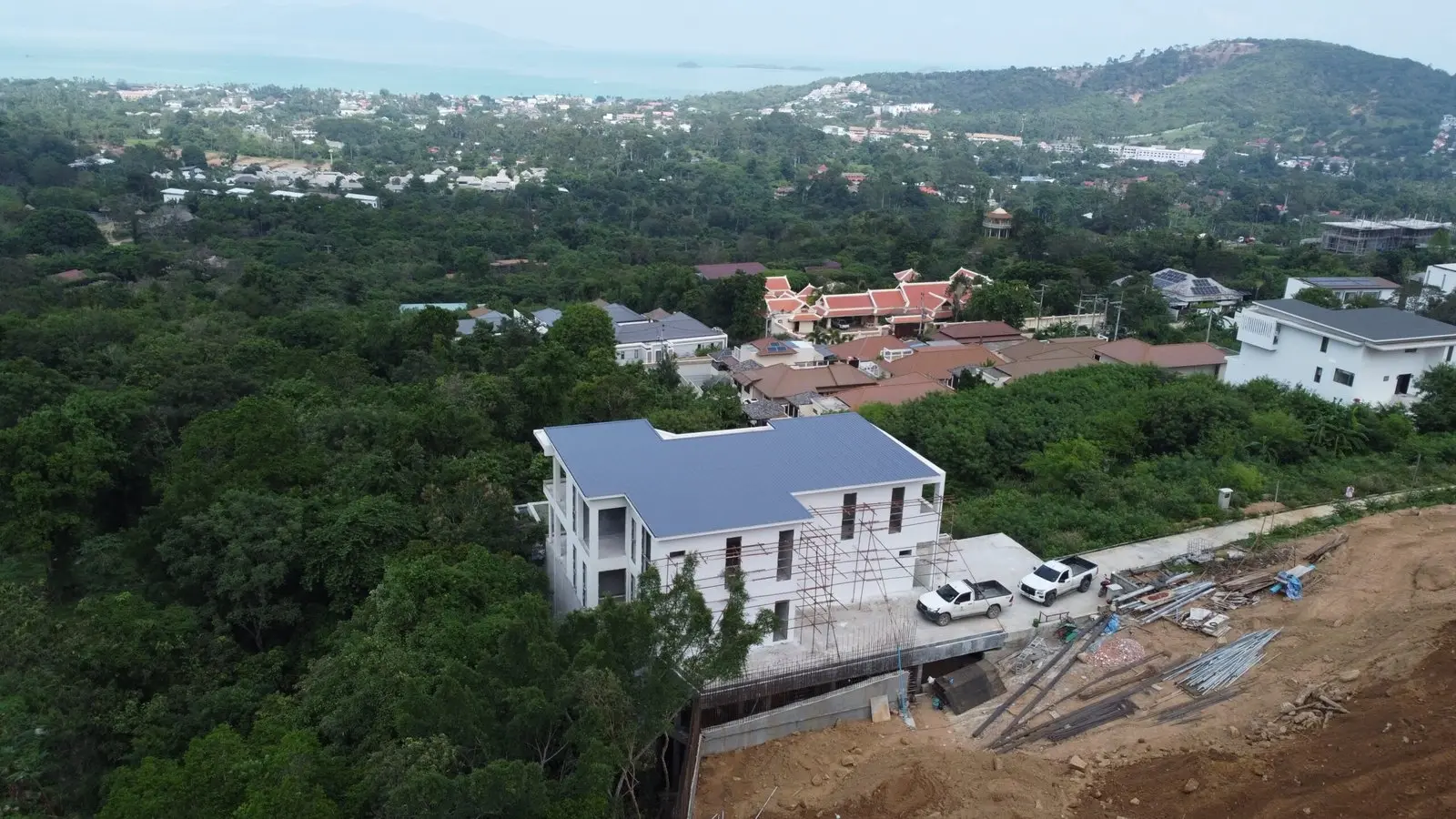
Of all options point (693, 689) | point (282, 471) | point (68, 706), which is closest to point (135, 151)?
point (282, 471)

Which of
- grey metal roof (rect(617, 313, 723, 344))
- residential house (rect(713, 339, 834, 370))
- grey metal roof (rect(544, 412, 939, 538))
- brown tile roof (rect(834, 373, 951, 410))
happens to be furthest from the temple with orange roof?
grey metal roof (rect(544, 412, 939, 538))

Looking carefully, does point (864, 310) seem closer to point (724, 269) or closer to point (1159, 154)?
point (724, 269)

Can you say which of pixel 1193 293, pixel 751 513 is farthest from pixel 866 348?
pixel 751 513

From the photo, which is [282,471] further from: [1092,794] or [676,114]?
[676,114]

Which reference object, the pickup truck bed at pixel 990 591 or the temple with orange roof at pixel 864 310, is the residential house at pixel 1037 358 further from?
the pickup truck bed at pixel 990 591

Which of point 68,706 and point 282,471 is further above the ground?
point 282,471

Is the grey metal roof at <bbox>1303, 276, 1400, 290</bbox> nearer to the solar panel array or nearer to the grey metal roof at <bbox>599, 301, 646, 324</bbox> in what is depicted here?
the solar panel array

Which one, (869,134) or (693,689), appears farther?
(869,134)
